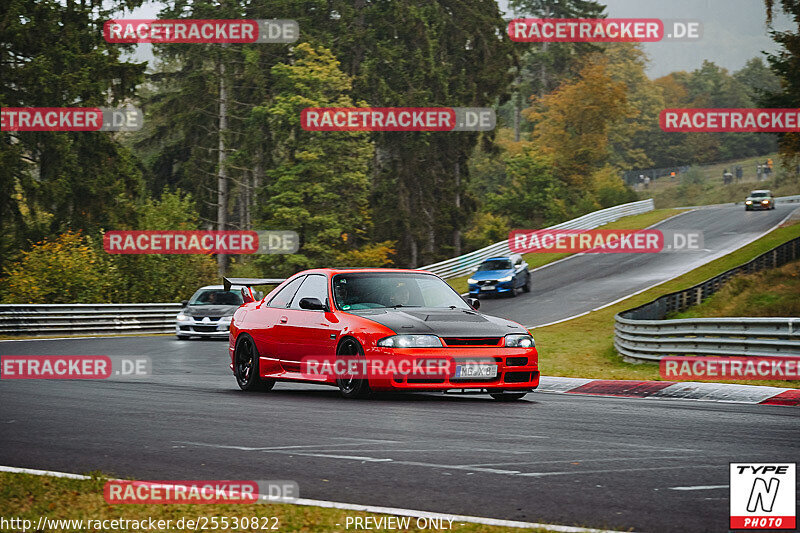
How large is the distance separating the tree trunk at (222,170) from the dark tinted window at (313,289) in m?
47.2

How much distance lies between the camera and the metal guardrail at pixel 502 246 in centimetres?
5538

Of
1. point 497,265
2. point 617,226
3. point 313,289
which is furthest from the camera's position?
point 617,226

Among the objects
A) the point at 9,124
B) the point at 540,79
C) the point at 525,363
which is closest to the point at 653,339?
the point at 525,363

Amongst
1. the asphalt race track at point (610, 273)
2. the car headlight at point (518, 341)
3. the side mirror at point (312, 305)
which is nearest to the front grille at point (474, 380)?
the car headlight at point (518, 341)

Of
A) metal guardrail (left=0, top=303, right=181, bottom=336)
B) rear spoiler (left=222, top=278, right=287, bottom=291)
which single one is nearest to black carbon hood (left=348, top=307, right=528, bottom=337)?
rear spoiler (left=222, top=278, right=287, bottom=291)

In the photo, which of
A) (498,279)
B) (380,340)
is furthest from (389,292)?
(498,279)

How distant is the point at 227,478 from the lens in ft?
23.8

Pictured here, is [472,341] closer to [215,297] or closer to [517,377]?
[517,377]

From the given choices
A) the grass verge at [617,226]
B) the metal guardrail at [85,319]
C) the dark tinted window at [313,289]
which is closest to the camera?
the dark tinted window at [313,289]

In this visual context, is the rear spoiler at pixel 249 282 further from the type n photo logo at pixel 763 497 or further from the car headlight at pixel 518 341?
the type n photo logo at pixel 763 497

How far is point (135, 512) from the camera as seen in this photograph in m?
6.26

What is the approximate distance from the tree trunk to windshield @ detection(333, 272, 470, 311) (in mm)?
47607

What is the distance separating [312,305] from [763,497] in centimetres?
784

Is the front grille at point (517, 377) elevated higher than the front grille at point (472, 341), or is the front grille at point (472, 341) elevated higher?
the front grille at point (472, 341)
